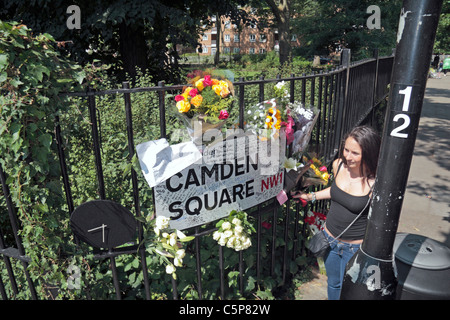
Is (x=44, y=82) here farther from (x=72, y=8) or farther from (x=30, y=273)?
(x=72, y=8)

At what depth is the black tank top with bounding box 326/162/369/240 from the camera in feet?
9.66

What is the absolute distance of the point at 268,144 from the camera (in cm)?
276

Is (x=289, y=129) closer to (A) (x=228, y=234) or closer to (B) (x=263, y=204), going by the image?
(A) (x=228, y=234)

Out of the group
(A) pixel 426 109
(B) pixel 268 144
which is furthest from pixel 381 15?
(B) pixel 268 144

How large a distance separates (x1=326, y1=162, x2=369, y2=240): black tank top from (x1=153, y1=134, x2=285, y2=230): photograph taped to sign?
63 centimetres

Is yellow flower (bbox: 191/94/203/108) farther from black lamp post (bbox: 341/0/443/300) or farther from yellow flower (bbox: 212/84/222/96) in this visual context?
black lamp post (bbox: 341/0/443/300)

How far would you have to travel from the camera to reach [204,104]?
2148mm

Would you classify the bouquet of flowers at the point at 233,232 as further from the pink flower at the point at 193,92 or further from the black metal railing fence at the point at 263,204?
the pink flower at the point at 193,92

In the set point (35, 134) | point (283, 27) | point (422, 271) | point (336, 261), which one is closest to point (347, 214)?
point (336, 261)

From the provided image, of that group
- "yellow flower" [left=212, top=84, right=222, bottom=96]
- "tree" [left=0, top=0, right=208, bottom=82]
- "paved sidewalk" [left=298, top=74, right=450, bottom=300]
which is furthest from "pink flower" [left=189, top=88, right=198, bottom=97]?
"tree" [left=0, top=0, right=208, bottom=82]

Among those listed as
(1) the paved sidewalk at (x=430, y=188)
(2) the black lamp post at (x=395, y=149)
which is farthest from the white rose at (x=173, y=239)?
(1) the paved sidewalk at (x=430, y=188)

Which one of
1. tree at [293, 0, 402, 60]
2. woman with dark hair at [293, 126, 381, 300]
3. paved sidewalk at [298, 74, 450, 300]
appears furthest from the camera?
tree at [293, 0, 402, 60]
